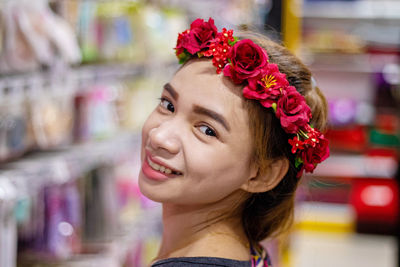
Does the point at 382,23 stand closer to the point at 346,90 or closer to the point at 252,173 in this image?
the point at 346,90

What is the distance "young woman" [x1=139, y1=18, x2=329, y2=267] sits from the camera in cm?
127

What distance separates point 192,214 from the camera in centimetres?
134

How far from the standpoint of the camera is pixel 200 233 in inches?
52.5

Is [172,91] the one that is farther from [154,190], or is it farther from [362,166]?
[362,166]

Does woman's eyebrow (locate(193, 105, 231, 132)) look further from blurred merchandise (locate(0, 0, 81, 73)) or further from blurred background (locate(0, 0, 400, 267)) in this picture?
blurred merchandise (locate(0, 0, 81, 73))

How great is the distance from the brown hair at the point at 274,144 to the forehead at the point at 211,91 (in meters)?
0.03

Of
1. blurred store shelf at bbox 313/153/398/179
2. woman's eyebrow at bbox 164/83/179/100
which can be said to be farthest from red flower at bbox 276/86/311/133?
blurred store shelf at bbox 313/153/398/179

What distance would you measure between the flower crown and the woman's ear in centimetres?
3

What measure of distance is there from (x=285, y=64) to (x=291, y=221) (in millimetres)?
401

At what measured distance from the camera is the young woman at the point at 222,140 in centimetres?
127

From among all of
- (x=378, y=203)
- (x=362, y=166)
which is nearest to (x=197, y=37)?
(x=378, y=203)

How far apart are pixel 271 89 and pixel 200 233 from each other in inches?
12.8

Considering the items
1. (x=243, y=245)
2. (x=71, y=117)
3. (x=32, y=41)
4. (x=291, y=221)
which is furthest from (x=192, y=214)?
(x=71, y=117)

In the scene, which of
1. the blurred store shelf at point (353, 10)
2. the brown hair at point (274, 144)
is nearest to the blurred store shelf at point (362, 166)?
the blurred store shelf at point (353, 10)
